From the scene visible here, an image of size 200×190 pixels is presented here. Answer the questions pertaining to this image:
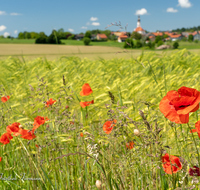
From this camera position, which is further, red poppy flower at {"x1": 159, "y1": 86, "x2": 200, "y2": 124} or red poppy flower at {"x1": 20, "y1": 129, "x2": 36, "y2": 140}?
→ red poppy flower at {"x1": 20, "y1": 129, "x2": 36, "y2": 140}

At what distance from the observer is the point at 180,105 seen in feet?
1.64

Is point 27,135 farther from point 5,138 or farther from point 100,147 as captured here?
point 100,147

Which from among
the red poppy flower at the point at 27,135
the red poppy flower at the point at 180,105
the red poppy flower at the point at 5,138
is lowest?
the red poppy flower at the point at 5,138

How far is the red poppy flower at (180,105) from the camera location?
1.57ft

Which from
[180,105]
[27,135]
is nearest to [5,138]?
[27,135]

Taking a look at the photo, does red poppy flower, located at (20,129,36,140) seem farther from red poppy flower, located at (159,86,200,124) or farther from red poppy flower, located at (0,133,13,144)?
red poppy flower, located at (159,86,200,124)

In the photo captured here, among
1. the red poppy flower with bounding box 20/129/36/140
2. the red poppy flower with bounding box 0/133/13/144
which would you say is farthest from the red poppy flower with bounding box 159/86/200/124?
the red poppy flower with bounding box 0/133/13/144

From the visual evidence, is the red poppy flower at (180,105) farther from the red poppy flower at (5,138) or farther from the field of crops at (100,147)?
the red poppy flower at (5,138)

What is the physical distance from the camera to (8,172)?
1225 mm

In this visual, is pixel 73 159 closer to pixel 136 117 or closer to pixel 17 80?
pixel 136 117

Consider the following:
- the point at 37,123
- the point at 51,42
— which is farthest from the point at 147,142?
the point at 51,42

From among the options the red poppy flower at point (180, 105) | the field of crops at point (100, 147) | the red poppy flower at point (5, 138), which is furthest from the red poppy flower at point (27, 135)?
the red poppy flower at point (180, 105)

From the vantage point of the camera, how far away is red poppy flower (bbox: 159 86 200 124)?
1.57ft

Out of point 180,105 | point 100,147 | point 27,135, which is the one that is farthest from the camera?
point 27,135
